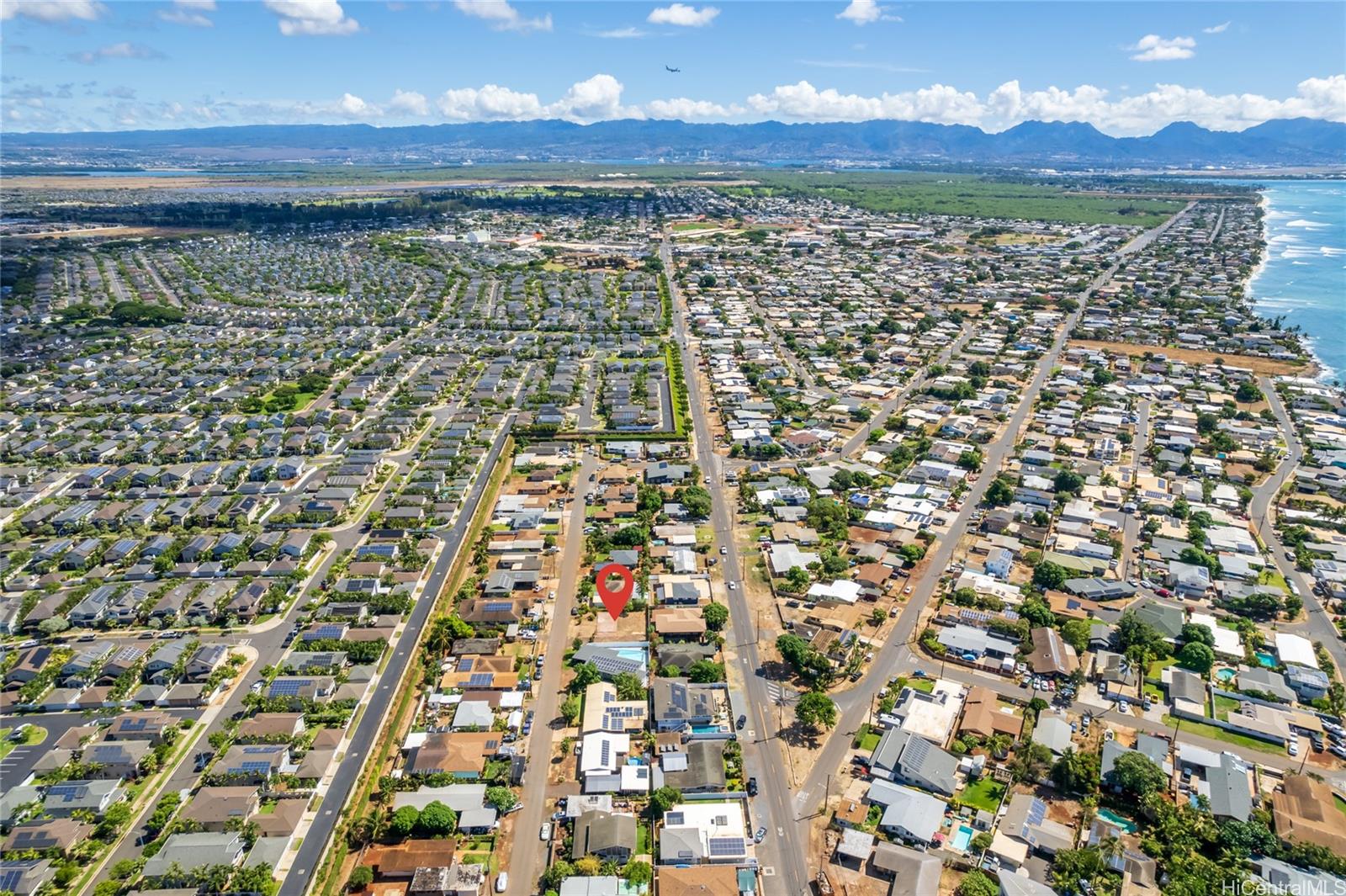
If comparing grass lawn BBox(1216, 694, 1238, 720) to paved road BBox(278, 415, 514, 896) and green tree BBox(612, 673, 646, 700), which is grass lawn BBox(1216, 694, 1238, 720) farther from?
paved road BBox(278, 415, 514, 896)

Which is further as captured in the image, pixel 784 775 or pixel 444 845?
pixel 784 775

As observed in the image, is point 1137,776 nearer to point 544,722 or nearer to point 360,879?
point 544,722

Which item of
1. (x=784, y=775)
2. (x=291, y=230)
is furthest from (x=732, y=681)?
(x=291, y=230)

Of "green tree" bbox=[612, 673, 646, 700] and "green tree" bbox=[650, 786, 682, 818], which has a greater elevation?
"green tree" bbox=[612, 673, 646, 700]

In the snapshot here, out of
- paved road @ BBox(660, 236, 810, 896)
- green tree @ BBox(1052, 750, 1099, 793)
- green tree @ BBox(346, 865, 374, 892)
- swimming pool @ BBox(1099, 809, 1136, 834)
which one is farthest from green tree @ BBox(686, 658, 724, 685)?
swimming pool @ BBox(1099, 809, 1136, 834)

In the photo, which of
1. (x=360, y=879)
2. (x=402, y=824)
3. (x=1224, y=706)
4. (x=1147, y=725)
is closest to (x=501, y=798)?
(x=402, y=824)

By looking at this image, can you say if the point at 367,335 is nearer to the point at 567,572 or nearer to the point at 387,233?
the point at 567,572
